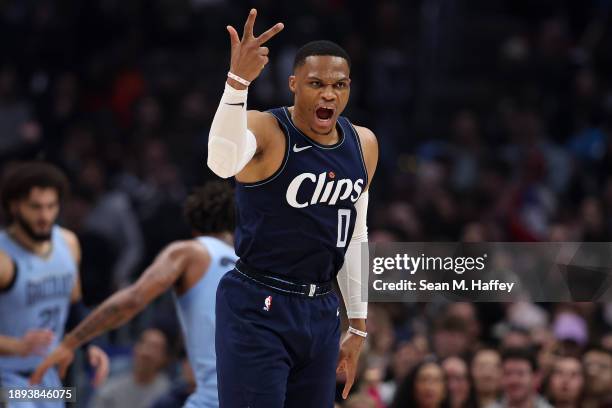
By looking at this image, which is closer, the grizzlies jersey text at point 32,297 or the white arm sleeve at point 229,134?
the white arm sleeve at point 229,134

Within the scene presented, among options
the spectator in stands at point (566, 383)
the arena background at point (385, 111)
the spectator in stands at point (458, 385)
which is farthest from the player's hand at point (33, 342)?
the arena background at point (385, 111)

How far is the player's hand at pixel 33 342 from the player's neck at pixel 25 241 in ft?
2.05

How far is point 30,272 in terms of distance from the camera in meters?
7.00

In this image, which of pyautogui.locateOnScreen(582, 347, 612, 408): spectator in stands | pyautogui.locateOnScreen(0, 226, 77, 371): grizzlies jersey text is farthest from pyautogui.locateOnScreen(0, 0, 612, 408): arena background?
pyautogui.locateOnScreen(0, 226, 77, 371): grizzlies jersey text

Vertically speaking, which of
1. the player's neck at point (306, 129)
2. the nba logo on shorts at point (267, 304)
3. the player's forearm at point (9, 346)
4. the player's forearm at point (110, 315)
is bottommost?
the nba logo on shorts at point (267, 304)

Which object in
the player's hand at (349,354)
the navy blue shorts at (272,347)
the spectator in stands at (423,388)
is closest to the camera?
the navy blue shorts at (272,347)

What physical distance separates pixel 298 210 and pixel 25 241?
8.17ft

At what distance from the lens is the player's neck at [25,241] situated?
706 centimetres

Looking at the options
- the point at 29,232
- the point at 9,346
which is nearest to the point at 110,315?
the point at 9,346

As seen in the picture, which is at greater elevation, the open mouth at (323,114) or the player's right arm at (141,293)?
the open mouth at (323,114)

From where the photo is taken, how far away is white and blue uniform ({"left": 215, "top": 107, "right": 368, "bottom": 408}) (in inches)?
201

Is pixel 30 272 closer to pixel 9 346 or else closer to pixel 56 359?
pixel 9 346

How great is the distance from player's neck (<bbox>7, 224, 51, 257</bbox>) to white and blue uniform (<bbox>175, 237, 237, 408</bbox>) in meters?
1.14

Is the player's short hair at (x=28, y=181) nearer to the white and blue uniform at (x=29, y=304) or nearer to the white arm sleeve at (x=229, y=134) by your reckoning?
the white and blue uniform at (x=29, y=304)
